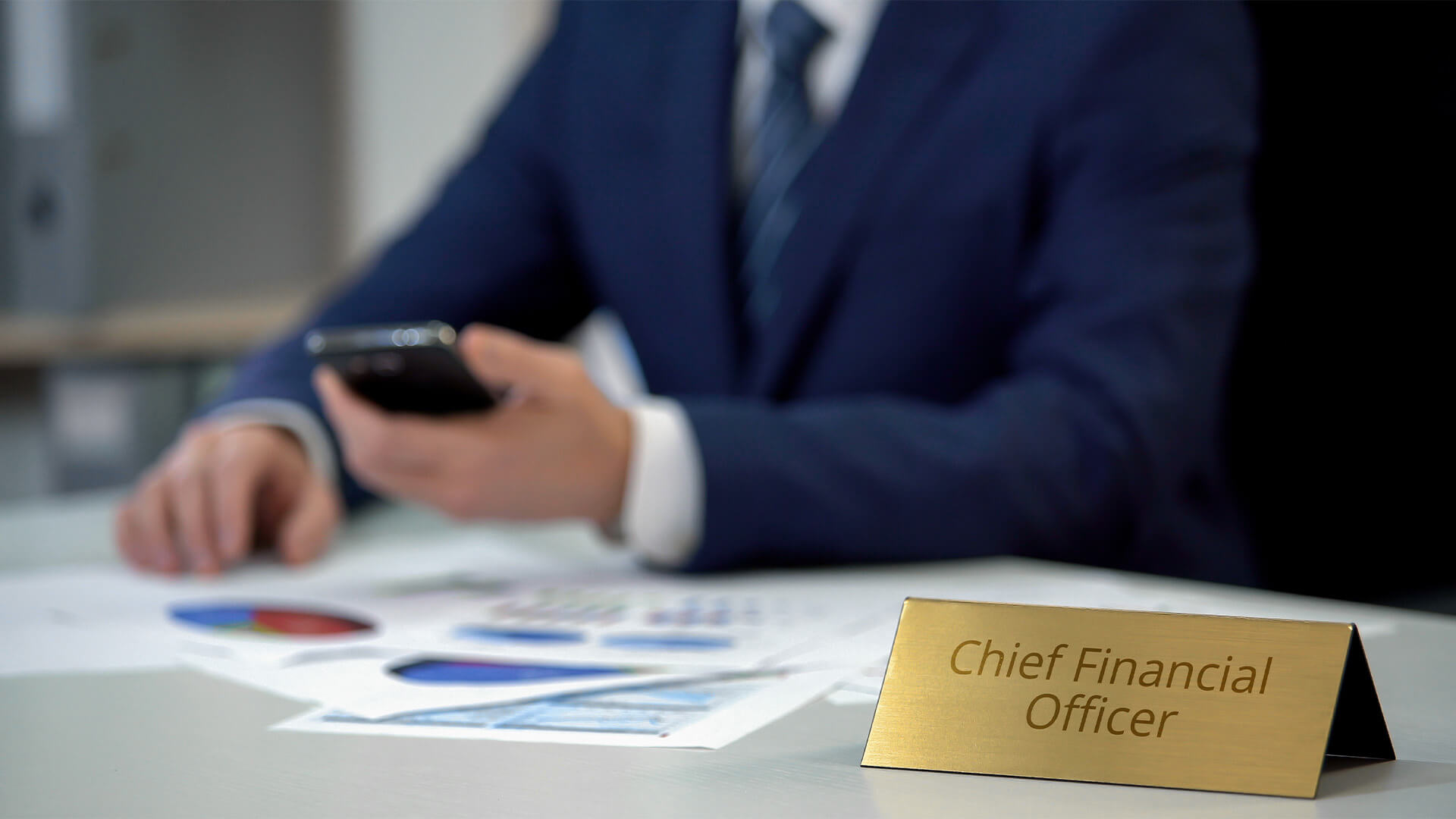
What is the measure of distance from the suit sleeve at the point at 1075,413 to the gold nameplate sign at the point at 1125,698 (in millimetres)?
293

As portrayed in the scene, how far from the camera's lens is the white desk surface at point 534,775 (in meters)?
0.26

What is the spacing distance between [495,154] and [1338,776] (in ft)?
2.81

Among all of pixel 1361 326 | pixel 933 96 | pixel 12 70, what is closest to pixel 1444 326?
pixel 1361 326

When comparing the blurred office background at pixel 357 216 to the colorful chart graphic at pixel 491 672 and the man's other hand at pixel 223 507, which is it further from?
the man's other hand at pixel 223 507

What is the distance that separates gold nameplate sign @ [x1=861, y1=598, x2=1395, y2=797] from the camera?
25cm

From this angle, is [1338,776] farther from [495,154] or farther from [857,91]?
[495,154]

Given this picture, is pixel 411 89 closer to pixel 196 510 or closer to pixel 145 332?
pixel 145 332

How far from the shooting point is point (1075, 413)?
2.14ft

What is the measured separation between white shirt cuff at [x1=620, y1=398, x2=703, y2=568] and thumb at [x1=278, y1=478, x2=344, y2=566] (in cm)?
19

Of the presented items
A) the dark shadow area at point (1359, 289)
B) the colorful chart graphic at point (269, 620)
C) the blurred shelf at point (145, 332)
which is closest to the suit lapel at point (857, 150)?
the dark shadow area at point (1359, 289)

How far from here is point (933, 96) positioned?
679mm

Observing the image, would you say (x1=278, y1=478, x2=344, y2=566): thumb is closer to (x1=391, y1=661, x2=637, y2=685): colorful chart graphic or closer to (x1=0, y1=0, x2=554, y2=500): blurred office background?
(x1=391, y1=661, x2=637, y2=685): colorful chart graphic

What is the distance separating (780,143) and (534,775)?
56 cm

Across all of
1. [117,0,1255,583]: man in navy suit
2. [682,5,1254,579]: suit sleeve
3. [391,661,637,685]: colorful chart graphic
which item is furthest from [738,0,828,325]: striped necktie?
[391,661,637,685]: colorful chart graphic
